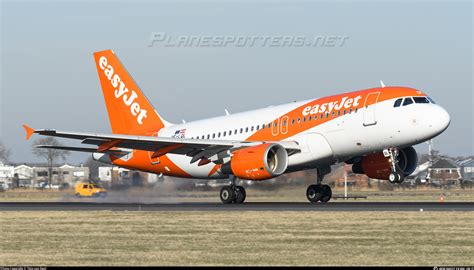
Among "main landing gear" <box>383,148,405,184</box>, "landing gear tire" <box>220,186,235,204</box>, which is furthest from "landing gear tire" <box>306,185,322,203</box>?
"main landing gear" <box>383,148,405,184</box>

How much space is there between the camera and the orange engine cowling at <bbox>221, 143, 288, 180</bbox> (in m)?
36.6

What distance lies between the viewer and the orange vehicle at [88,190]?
52375 mm

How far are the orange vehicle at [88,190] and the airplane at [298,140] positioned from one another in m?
6.09

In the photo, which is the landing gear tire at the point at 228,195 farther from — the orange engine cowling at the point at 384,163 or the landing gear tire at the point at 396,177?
the landing gear tire at the point at 396,177

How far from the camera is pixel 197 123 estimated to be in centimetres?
4584

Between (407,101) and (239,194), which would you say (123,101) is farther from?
(407,101)

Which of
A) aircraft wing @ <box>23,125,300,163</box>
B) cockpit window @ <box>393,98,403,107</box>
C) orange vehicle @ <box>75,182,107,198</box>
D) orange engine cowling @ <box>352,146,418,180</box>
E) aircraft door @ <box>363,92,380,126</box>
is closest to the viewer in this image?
cockpit window @ <box>393,98,403,107</box>

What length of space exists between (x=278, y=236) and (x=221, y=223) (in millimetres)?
4552

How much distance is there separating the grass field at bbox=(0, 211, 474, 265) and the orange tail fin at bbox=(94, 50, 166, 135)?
16985 mm

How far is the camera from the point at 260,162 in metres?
36.5

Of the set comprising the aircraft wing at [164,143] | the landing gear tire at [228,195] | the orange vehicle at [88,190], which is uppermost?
the aircraft wing at [164,143]

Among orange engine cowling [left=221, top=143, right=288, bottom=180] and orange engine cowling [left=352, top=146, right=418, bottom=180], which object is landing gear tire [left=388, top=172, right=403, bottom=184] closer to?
orange engine cowling [left=352, top=146, right=418, bottom=180]

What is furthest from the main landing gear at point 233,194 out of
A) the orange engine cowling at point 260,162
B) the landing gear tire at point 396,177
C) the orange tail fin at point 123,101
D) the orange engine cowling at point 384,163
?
the orange tail fin at point 123,101

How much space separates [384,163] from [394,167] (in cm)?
260
